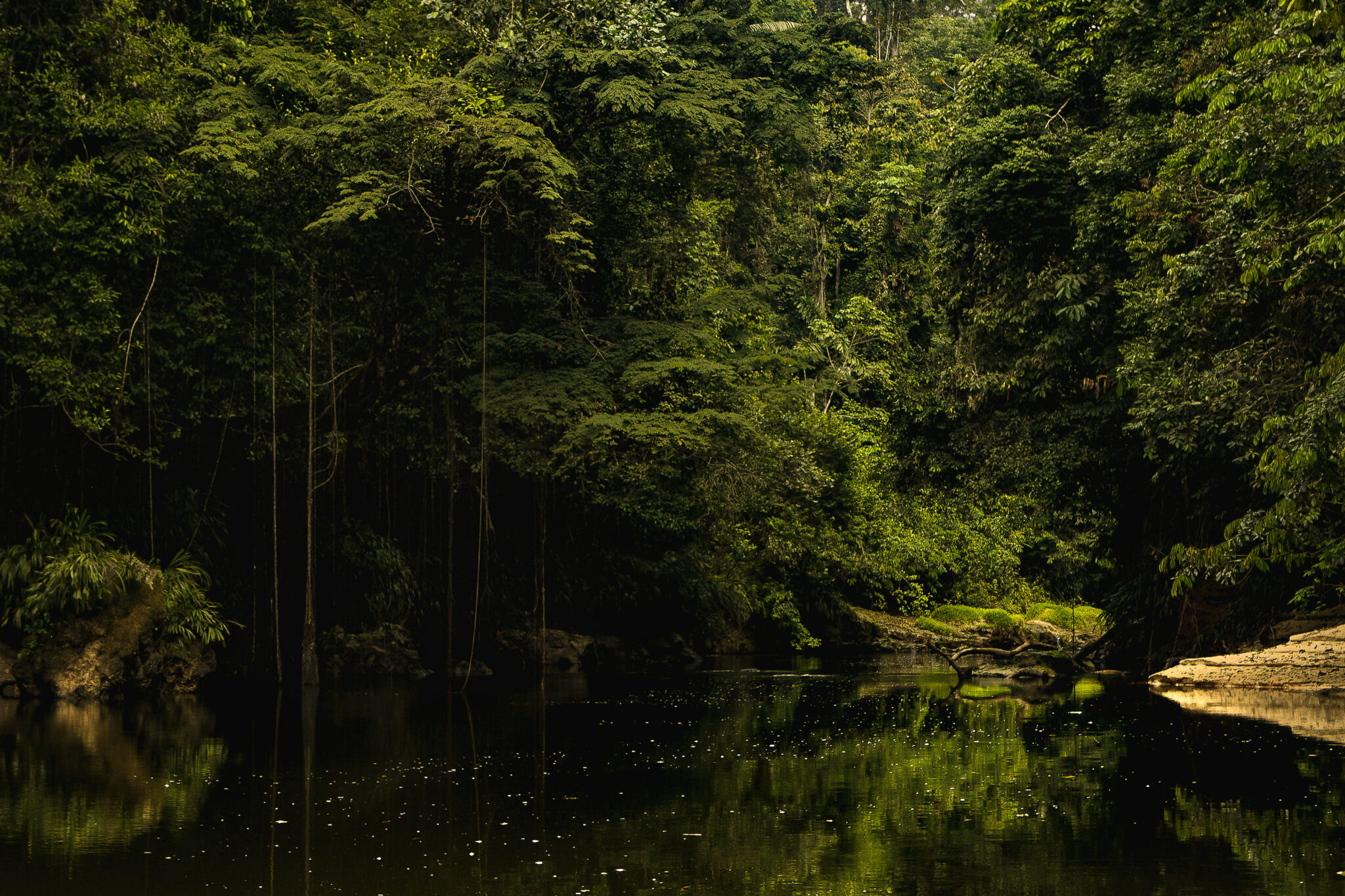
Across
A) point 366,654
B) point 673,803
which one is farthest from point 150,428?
point 673,803

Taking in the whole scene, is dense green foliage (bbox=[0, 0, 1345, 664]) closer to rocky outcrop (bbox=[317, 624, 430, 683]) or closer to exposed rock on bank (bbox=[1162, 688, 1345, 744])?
rocky outcrop (bbox=[317, 624, 430, 683])

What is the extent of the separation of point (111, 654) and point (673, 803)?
1443 cm

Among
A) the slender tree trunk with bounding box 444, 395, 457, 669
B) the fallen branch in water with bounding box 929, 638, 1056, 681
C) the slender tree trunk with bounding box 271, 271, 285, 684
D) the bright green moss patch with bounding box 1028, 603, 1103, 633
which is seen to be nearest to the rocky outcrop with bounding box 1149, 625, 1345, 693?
the fallen branch in water with bounding box 929, 638, 1056, 681

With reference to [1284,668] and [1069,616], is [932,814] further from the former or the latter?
[1069,616]

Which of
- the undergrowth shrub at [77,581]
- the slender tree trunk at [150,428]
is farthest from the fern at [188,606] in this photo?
the slender tree trunk at [150,428]

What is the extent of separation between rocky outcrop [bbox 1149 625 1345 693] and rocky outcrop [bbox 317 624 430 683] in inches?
592

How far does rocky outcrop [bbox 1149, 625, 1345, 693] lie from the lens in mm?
19062

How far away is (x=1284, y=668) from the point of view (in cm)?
1952

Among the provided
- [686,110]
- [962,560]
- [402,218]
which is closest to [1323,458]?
[686,110]

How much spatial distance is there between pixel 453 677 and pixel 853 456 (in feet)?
53.7

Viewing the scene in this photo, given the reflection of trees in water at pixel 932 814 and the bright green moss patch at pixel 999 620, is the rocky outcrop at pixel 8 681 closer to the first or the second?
the reflection of trees in water at pixel 932 814

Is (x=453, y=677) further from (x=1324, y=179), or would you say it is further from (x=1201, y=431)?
(x=1324, y=179)

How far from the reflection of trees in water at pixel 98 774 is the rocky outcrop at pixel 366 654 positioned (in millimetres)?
6941

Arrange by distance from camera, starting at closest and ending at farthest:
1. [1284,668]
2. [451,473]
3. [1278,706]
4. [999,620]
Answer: [1278,706] < [1284,668] < [451,473] < [999,620]
